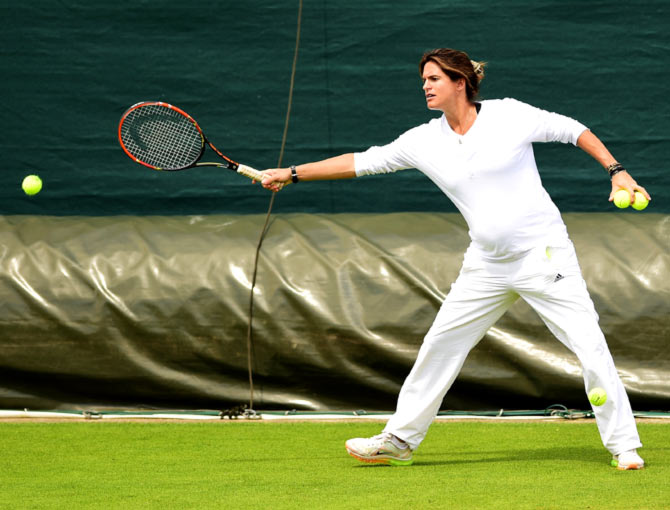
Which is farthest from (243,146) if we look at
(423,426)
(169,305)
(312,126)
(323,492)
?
(323,492)

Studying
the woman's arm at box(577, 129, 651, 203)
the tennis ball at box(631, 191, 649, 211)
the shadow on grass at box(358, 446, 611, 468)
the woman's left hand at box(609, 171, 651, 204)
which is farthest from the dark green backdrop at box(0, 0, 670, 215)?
the tennis ball at box(631, 191, 649, 211)

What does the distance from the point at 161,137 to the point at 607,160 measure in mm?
2218

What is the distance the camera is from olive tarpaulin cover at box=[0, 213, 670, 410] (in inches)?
237

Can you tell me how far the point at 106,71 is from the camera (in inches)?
291

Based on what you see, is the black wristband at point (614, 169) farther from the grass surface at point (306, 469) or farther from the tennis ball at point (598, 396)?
the grass surface at point (306, 469)

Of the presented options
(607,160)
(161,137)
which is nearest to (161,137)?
(161,137)

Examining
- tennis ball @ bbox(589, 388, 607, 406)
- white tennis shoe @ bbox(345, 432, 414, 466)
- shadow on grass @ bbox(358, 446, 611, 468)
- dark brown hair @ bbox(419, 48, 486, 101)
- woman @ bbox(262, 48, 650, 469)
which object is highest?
dark brown hair @ bbox(419, 48, 486, 101)

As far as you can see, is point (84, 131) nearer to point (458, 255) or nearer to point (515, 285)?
point (458, 255)

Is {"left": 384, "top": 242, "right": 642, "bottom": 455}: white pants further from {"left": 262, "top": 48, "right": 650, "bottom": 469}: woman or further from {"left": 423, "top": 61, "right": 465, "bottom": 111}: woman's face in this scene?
{"left": 423, "top": 61, "right": 465, "bottom": 111}: woman's face

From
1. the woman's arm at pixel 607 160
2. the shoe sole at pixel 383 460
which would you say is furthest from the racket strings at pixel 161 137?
the woman's arm at pixel 607 160

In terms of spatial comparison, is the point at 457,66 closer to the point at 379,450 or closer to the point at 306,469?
the point at 379,450

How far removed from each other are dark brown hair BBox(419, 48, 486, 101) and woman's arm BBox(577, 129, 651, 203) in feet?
1.56

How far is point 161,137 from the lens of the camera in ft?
17.7

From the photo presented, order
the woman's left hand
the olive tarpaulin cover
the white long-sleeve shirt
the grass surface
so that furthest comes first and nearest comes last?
the olive tarpaulin cover < the white long-sleeve shirt < the woman's left hand < the grass surface
